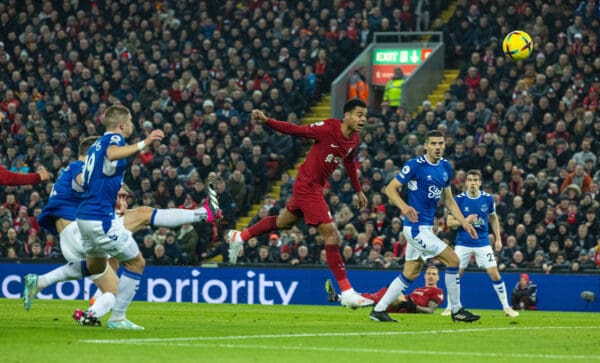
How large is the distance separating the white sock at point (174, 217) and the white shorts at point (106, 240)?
0.68 m

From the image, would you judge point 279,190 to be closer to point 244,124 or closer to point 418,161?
point 244,124

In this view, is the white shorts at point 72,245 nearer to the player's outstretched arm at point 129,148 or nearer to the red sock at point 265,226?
the player's outstretched arm at point 129,148

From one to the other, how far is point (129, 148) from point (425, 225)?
15.2ft

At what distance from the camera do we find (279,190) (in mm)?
29531

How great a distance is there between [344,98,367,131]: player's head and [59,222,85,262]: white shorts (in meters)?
3.48

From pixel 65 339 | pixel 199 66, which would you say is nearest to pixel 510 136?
pixel 199 66

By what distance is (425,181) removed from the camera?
14812 mm

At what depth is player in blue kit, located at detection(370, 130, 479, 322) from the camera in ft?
47.2

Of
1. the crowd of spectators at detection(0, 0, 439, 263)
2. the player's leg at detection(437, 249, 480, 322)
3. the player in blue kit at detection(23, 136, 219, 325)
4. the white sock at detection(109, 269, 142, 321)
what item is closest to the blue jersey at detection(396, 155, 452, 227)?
the player's leg at detection(437, 249, 480, 322)

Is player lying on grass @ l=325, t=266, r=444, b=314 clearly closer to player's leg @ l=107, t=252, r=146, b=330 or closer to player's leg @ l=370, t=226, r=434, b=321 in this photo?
player's leg @ l=370, t=226, r=434, b=321

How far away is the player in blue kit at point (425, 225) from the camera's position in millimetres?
14375

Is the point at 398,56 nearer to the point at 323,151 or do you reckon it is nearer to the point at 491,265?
the point at 491,265

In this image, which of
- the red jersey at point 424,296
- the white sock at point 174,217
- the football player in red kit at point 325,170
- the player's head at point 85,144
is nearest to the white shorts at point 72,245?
the player's head at point 85,144

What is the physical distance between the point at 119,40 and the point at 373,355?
2602 centimetres
